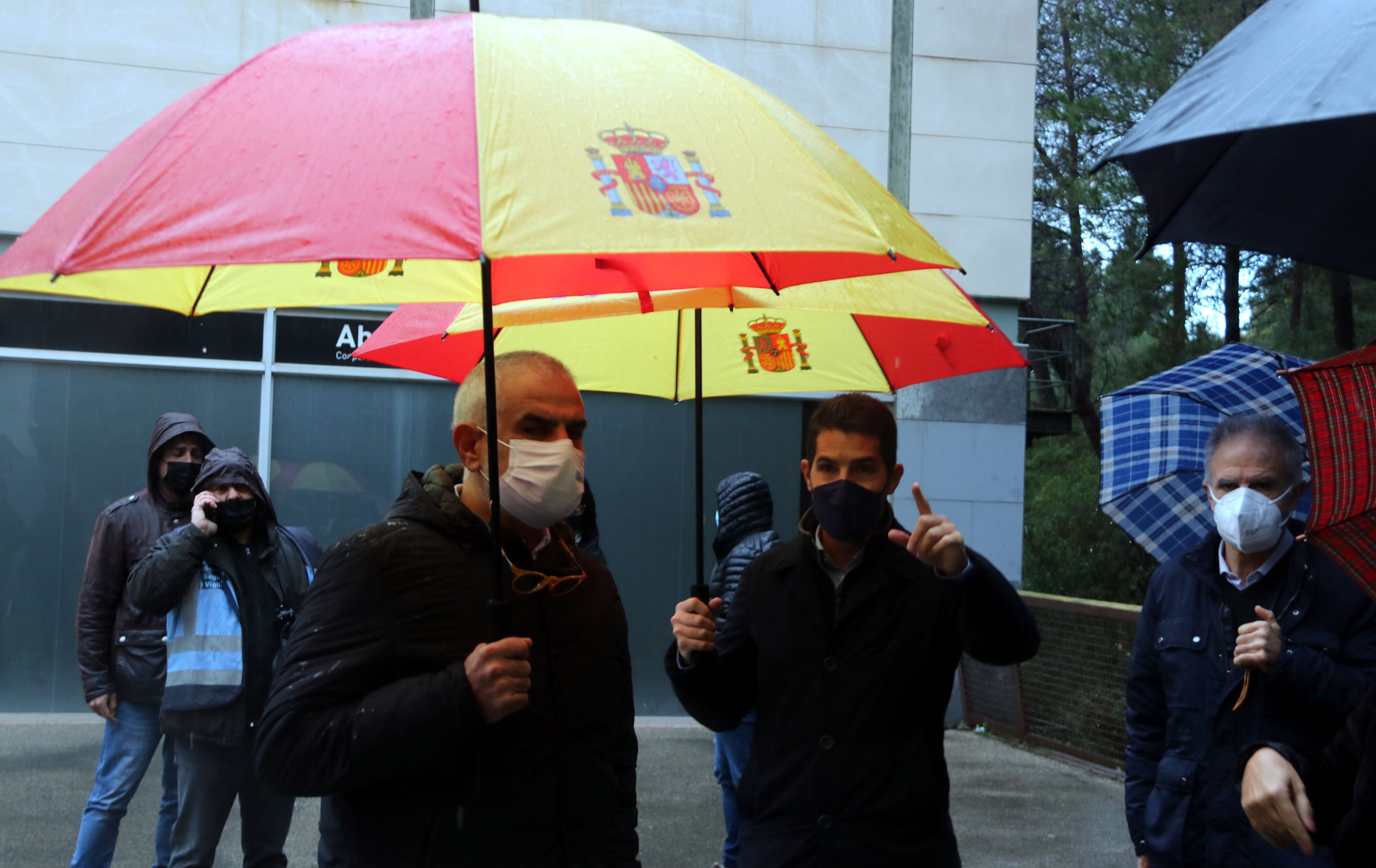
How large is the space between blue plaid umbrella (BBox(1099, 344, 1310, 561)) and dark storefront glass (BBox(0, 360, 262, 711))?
24.7 feet

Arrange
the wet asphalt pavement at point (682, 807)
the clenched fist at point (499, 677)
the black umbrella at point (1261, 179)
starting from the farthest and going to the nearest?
the wet asphalt pavement at point (682, 807) < the black umbrella at point (1261, 179) < the clenched fist at point (499, 677)

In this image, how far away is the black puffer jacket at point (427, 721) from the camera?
235 centimetres

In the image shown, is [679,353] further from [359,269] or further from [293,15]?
[293,15]

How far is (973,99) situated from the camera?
10.9m

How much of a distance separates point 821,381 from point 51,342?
302 inches

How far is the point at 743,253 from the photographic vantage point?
323 centimetres

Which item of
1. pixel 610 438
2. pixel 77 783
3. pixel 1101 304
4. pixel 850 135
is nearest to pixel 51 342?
pixel 77 783

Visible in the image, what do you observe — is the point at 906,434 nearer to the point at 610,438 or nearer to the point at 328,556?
the point at 610,438

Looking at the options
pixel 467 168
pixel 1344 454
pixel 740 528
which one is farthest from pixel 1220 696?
pixel 740 528

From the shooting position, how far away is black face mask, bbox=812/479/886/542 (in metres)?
3.13

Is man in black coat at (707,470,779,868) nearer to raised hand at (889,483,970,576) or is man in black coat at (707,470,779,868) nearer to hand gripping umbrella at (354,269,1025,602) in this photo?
hand gripping umbrella at (354,269,1025,602)

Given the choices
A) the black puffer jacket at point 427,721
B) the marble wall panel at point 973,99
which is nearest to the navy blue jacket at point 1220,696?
the black puffer jacket at point 427,721

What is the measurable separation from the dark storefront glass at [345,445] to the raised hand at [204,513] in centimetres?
511

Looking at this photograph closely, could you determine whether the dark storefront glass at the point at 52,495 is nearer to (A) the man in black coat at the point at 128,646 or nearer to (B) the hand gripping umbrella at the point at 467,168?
(A) the man in black coat at the point at 128,646
